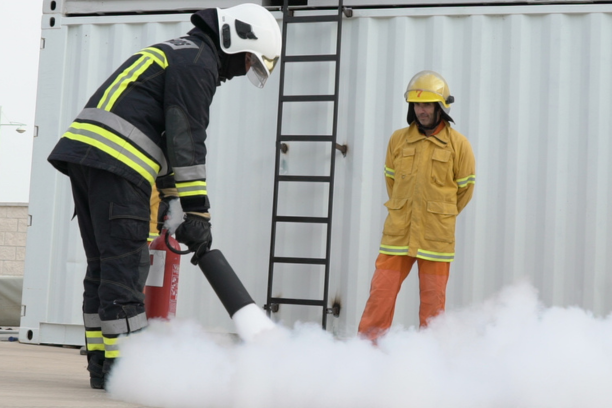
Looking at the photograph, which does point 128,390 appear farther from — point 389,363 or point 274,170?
point 274,170

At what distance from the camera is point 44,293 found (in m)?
6.38

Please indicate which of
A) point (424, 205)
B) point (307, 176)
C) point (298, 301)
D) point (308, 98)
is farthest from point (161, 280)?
point (308, 98)

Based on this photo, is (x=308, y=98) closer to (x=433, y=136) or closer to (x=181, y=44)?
(x=433, y=136)

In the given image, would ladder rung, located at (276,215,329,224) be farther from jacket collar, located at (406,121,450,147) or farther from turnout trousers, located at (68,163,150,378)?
turnout trousers, located at (68,163,150,378)

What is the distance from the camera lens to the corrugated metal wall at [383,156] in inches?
216

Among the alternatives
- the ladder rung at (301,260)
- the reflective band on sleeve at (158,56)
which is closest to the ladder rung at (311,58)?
the ladder rung at (301,260)

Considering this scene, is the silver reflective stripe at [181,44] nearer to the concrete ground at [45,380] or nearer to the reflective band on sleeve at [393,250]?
the concrete ground at [45,380]

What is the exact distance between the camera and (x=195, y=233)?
9.88 ft

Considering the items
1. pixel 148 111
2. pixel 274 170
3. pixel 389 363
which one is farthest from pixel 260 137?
pixel 389 363

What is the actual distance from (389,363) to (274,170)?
3577 millimetres

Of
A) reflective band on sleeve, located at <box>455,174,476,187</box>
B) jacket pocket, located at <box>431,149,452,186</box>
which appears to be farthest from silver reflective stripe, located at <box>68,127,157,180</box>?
reflective band on sleeve, located at <box>455,174,476,187</box>

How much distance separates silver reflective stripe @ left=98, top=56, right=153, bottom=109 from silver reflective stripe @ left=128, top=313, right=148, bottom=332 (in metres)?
0.90

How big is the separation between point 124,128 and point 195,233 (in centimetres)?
55

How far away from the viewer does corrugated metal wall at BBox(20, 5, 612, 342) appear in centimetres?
550
